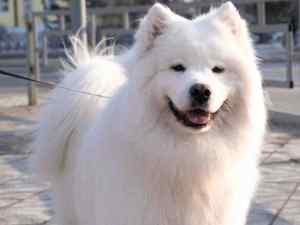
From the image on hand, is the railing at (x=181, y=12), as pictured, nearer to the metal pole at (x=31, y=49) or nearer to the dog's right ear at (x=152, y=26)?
the metal pole at (x=31, y=49)

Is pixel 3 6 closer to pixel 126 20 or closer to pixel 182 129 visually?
pixel 126 20

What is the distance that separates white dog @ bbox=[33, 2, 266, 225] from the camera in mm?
3686

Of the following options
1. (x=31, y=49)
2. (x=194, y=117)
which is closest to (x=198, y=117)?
(x=194, y=117)

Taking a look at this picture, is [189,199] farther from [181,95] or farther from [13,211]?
[13,211]

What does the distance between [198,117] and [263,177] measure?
3246 millimetres

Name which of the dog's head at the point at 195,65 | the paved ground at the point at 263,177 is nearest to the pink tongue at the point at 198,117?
the dog's head at the point at 195,65

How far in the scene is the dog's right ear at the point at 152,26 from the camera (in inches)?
151

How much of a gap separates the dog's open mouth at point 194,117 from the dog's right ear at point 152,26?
1.37 feet

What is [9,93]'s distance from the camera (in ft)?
50.8

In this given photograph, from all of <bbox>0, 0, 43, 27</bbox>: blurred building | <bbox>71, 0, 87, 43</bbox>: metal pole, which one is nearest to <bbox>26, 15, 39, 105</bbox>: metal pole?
<bbox>71, 0, 87, 43</bbox>: metal pole

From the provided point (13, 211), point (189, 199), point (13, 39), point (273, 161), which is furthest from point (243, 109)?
point (13, 39)

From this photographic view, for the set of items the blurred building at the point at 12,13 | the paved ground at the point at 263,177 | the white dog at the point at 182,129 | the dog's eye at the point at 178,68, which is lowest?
the paved ground at the point at 263,177

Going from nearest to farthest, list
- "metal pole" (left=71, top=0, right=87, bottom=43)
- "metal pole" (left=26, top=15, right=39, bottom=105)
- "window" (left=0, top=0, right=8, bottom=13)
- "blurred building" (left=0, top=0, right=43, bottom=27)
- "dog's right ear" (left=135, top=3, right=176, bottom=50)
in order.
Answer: "dog's right ear" (left=135, top=3, right=176, bottom=50), "metal pole" (left=71, top=0, right=87, bottom=43), "metal pole" (left=26, top=15, right=39, bottom=105), "blurred building" (left=0, top=0, right=43, bottom=27), "window" (left=0, top=0, right=8, bottom=13)

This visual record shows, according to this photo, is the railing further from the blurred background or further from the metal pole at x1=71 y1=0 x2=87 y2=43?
the metal pole at x1=71 y1=0 x2=87 y2=43
